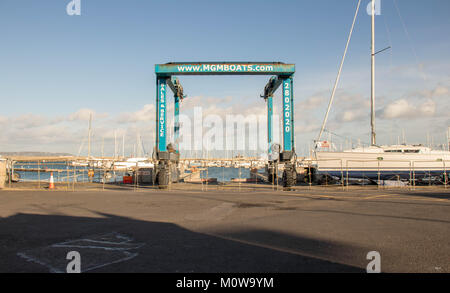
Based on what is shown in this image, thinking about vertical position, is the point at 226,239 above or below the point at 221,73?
below

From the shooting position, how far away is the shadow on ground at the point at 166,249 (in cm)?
527

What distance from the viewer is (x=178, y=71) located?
80.0 ft

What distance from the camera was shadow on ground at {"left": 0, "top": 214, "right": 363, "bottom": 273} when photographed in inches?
207

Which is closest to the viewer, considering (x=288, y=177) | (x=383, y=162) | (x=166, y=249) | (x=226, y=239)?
(x=166, y=249)

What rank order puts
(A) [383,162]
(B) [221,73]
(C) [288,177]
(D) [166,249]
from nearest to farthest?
1. (D) [166,249]
2. (C) [288,177]
3. (B) [221,73]
4. (A) [383,162]

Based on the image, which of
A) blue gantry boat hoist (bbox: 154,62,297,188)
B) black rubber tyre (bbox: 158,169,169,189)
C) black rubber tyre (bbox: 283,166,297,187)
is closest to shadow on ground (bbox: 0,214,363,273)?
black rubber tyre (bbox: 158,169,169,189)

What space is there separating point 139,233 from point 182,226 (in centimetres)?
143

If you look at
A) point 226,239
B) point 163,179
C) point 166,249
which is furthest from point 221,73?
point 166,249

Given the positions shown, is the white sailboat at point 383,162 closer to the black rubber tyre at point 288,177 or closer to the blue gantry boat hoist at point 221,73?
the blue gantry boat hoist at point 221,73

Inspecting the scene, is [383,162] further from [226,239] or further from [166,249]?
[166,249]

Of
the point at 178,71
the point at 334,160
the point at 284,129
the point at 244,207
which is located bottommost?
the point at 244,207

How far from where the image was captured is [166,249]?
21.1 ft
